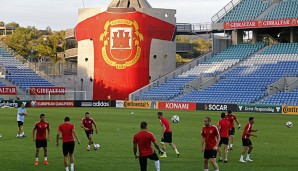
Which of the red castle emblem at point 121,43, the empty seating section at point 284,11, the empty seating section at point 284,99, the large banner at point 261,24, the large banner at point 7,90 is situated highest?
the empty seating section at point 284,11

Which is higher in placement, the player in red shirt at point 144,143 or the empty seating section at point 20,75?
the empty seating section at point 20,75

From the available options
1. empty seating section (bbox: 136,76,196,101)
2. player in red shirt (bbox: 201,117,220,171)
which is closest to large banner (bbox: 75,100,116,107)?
empty seating section (bbox: 136,76,196,101)

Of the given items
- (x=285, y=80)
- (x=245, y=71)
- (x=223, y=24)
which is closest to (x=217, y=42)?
(x=223, y=24)

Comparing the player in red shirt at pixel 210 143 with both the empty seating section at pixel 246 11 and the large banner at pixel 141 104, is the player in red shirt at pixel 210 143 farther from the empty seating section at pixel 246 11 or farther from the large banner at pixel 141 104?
the empty seating section at pixel 246 11

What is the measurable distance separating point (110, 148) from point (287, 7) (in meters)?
58.8

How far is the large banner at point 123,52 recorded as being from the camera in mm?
86688

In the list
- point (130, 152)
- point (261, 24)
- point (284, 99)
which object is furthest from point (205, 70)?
point (130, 152)

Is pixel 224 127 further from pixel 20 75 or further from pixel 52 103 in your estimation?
pixel 20 75

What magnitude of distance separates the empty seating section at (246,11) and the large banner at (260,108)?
66.3 feet

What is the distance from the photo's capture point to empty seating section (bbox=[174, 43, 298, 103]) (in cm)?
7619

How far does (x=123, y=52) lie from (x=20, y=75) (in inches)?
630

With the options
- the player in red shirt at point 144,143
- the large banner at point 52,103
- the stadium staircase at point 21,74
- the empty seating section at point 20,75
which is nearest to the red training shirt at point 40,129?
the player in red shirt at point 144,143

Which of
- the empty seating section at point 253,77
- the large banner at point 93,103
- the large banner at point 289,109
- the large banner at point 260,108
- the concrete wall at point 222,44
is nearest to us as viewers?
the large banner at point 289,109

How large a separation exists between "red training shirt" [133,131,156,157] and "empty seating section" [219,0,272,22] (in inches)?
2718
